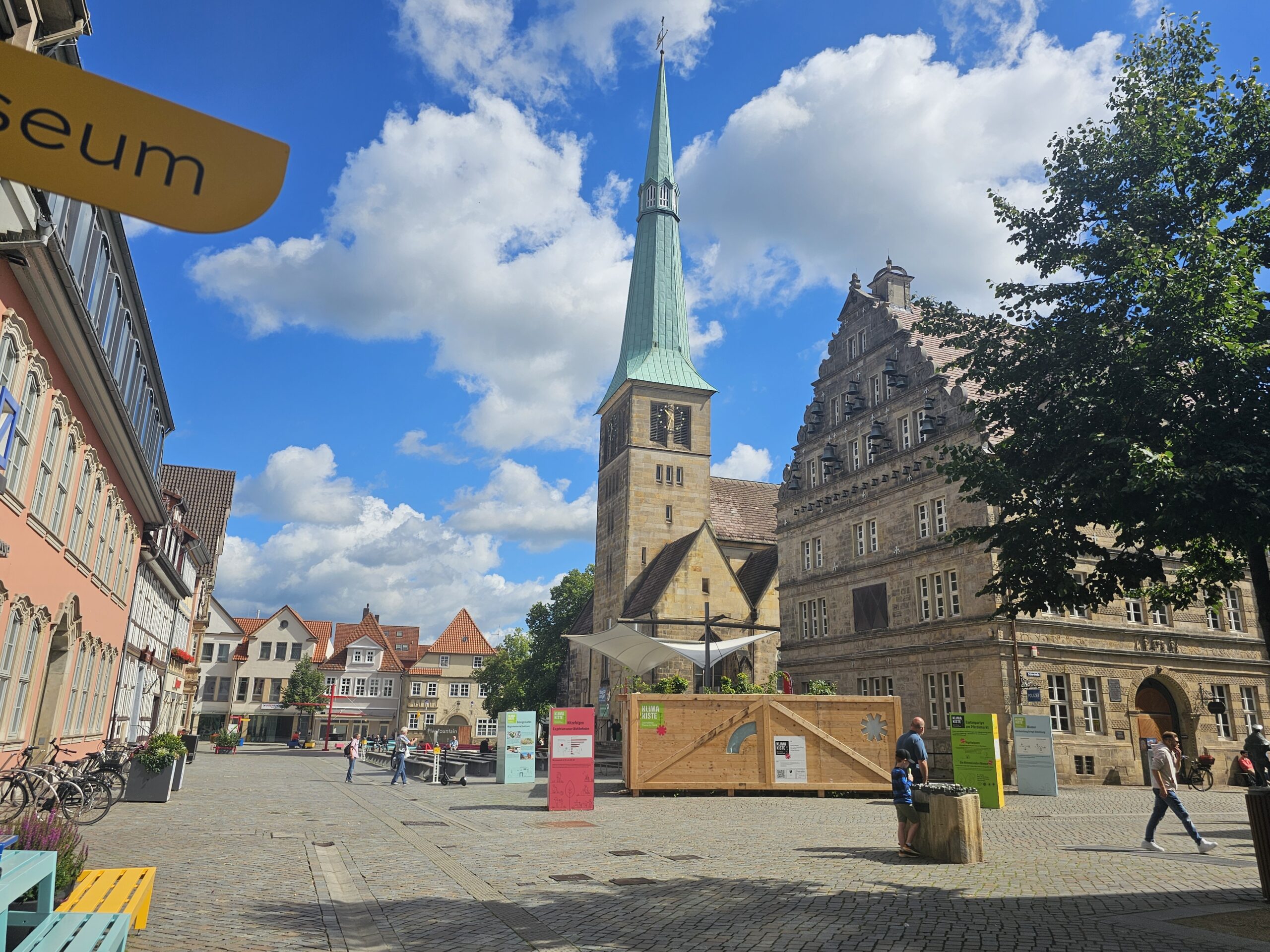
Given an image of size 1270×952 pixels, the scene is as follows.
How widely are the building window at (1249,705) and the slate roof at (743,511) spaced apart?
30721 millimetres

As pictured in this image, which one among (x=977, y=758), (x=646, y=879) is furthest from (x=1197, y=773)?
(x=646, y=879)

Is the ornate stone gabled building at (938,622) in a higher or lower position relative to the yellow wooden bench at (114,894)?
higher

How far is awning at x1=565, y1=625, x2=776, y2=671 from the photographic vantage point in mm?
29906

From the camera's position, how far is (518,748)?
28422 mm

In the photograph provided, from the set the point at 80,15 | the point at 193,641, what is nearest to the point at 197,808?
the point at 80,15

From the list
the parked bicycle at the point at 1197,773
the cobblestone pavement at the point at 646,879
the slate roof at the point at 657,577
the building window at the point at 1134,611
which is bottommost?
the cobblestone pavement at the point at 646,879

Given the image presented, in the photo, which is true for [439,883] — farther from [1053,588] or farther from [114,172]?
[114,172]

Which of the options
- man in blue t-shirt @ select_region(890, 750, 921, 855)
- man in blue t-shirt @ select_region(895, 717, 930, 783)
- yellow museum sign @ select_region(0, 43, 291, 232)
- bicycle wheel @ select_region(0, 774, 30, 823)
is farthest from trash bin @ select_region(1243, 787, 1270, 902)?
bicycle wheel @ select_region(0, 774, 30, 823)

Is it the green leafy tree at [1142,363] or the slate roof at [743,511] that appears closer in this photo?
the green leafy tree at [1142,363]

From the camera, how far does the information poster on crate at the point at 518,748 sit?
2789cm

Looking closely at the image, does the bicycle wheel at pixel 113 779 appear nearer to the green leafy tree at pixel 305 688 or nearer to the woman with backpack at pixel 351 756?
the woman with backpack at pixel 351 756

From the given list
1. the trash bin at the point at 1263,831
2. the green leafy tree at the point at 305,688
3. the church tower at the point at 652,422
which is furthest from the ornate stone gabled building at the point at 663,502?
the trash bin at the point at 1263,831

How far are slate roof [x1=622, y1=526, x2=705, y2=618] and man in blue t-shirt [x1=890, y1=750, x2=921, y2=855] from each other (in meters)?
39.7

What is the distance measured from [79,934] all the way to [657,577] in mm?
50307
